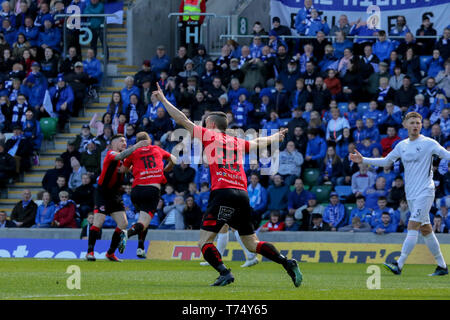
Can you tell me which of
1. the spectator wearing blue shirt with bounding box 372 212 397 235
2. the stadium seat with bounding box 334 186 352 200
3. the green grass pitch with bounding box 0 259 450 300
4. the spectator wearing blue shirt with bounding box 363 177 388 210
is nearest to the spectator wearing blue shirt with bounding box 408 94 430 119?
the spectator wearing blue shirt with bounding box 363 177 388 210

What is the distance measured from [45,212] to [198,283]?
1184 cm

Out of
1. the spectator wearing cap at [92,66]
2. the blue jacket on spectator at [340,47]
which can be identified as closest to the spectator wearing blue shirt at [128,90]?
the spectator wearing cap at [92,66]

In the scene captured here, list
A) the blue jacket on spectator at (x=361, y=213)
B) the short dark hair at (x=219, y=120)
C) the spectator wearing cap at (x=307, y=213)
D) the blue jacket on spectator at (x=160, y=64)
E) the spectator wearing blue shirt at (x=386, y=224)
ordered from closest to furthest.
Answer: the short dark hair at (x=219, y=120) → the spectator wearing blue shirt at (x=386, y=224) → the blue jacket on spectator at (x=361, y=213) → the spectator wearing cap at (x=307, y=213) → the blue jacket on spectator at (x=160, y=64)

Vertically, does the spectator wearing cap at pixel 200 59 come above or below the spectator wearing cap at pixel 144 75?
above

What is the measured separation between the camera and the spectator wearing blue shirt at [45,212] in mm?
23328

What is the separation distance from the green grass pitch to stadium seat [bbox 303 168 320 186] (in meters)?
5.93

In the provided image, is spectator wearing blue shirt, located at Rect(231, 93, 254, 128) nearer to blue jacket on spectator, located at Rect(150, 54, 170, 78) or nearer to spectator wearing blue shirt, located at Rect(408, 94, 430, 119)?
blue jacket on spectator, located at Rect(150, 54, 170, 78)

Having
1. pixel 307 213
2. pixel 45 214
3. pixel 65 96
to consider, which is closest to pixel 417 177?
pixel 307 213

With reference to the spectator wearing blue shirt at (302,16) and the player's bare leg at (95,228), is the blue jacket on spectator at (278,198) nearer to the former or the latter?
the player's bare leg at (95,228)

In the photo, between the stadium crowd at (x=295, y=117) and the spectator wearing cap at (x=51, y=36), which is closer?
the stadium crowd at (x=295, y=117)

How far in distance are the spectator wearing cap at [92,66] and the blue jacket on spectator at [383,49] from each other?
829cm

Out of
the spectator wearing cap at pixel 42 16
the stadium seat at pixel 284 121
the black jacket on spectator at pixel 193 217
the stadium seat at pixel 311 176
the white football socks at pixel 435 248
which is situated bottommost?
the black jacket on spectator at pixel 193 217

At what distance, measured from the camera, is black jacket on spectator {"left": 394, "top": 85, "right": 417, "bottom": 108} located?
23016 mm
